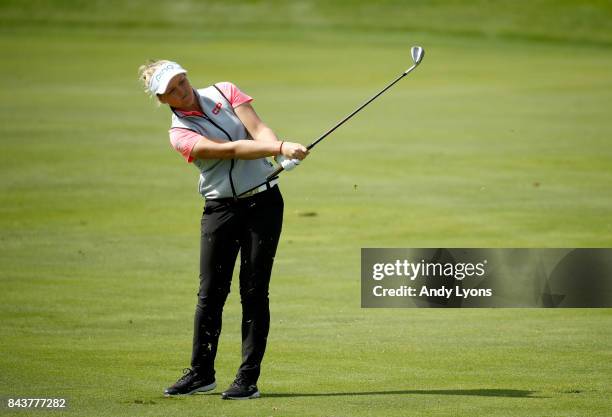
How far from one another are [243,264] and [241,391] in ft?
2.47

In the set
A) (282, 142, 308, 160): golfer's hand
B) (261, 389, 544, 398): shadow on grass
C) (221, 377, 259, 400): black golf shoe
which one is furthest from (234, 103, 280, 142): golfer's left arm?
Result: (261, 389, 544, 398): shadow on grass

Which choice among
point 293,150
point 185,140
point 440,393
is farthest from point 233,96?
point 440,393

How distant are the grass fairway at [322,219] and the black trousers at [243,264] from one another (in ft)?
1.14

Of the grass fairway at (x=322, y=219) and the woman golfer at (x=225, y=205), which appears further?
A: the grass fairway at (x=322, y=219)

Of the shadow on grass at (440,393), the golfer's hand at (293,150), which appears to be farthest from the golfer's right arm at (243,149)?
the shadow on grass at (440,393)

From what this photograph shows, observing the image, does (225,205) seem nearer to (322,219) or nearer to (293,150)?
(293,150)

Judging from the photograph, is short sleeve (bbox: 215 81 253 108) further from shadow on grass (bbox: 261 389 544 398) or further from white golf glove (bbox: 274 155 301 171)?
shadow on grass (bbox: 261 389 544 398)

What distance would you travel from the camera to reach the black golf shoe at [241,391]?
301 inches

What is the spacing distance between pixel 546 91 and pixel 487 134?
5.96m

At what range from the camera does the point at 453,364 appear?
340 inches

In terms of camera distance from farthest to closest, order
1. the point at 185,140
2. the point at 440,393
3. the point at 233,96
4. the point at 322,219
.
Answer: the point at 322,219 → the point at 440,393 → the point at 233,96 → the point at 185,140

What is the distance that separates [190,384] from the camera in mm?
7758

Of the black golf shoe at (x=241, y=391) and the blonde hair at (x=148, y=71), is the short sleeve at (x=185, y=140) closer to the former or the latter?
the blonde hair at (x=148, y=71)

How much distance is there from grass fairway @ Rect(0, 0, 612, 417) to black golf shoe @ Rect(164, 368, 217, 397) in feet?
0.30
